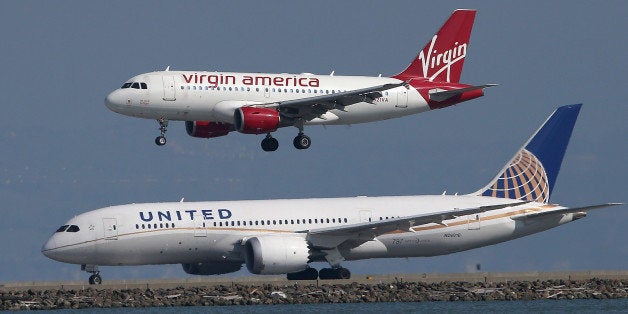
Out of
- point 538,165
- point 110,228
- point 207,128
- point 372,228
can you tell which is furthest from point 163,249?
point 538,165

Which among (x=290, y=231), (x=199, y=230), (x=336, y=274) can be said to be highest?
(x=199, y=230)

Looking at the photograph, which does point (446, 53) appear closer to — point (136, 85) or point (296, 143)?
point (296, 143)

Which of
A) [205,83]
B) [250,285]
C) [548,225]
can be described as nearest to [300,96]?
[205,83]

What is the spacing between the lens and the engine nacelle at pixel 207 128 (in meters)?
90.3

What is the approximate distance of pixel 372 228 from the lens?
91875 millimetres

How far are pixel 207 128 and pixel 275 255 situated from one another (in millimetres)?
7519

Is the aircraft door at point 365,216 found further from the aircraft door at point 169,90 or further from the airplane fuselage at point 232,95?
the aircraft door at point 169,90

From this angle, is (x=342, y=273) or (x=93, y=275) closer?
(x=93, y=275)

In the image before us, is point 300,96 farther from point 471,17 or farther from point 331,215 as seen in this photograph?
point 471,17

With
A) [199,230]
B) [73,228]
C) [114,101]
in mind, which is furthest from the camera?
[199,230]

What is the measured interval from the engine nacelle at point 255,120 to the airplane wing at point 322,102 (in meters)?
0.67

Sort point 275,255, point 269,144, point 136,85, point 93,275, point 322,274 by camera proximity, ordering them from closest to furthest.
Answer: point 136,85 → point 269,144 → point 275,255 → point 93,275 → point 322,274

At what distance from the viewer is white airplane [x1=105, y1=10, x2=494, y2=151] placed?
86438 millimetres

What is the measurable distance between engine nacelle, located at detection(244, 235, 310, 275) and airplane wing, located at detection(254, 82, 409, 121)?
685 cm
